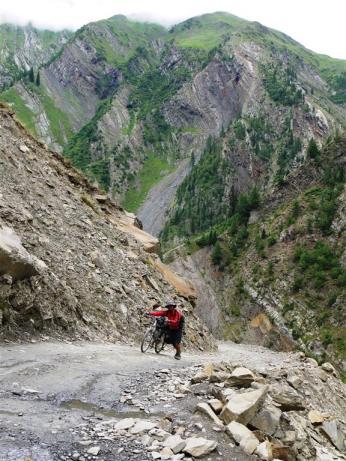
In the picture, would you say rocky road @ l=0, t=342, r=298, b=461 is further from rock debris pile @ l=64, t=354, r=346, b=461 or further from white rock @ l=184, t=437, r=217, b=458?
white rock @ l=184, t=437, r=217, b=458

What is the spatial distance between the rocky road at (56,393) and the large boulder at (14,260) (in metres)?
2.78

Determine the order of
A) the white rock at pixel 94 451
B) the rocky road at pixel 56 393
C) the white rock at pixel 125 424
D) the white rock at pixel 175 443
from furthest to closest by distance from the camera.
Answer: the white rock at pixel 125 424 < the white rock at pixel 175 443 < the rocky road at pixel 56 393 < the white rock at pixel 94 451

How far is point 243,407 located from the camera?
398 inches

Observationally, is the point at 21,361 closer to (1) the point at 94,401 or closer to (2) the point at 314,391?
(1) the point at 94,401

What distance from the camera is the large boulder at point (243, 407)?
991 cm

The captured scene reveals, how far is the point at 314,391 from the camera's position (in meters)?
20.3

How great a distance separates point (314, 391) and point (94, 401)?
1221cm

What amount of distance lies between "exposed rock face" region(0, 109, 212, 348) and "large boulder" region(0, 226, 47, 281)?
0.12 feet

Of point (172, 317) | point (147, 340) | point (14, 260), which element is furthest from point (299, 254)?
point (14, 260)

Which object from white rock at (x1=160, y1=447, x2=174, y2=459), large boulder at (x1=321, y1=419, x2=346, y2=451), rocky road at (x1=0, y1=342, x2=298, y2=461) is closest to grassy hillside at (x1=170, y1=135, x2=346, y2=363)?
large boulder at (x1=321, y1=419, x2=346, y2=451)

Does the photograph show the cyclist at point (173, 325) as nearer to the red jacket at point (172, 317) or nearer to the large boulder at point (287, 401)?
the red jacket at point (172, 317)

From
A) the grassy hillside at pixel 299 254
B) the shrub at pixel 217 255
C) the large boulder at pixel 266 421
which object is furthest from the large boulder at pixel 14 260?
the shrub at pixel 217 255

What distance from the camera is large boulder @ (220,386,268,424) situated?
9.91 m

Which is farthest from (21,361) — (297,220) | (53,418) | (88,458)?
(297,220)
